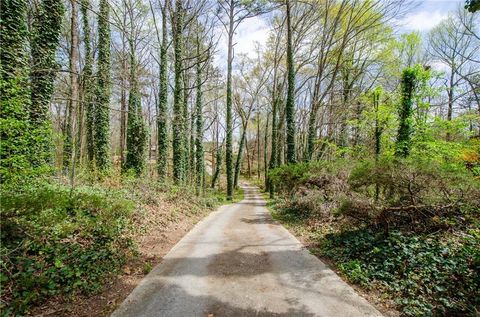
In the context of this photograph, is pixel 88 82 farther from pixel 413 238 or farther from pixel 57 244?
pixel 413 238

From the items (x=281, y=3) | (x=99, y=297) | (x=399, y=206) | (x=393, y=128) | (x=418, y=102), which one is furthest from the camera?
(x=281, y=3)

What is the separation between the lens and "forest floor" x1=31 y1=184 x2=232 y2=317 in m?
3.72

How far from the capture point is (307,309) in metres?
3.83

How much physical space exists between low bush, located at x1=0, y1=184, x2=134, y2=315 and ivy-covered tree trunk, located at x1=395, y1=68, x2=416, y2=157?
1208 cm

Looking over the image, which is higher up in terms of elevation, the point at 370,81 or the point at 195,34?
the point at 195,34

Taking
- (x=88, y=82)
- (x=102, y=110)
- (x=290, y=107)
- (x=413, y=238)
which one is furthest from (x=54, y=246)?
(x=290, y=107)

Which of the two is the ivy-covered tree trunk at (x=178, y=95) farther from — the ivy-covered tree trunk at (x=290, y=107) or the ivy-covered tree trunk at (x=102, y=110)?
the ivy-covered tree trunk at (x=290, y=107)

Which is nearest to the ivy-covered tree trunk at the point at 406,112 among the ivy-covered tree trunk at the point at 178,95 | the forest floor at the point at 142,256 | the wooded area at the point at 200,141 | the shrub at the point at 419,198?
the wooded area at the point at 200,141

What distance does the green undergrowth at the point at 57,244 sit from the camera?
376 centimetres

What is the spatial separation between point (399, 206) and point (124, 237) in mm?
7156

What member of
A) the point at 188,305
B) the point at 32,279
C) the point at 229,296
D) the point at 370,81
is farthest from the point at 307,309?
the point at 370,81

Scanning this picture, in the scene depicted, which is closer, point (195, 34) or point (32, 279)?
point (32, 279)

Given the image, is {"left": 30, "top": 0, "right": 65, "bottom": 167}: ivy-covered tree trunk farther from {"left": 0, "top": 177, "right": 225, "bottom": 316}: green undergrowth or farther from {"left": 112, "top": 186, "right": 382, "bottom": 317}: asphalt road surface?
{"left": 112, "top": 186, "right": 382, "bottom": 317}: asphalt road surface

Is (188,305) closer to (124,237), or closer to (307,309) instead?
(307,309)
